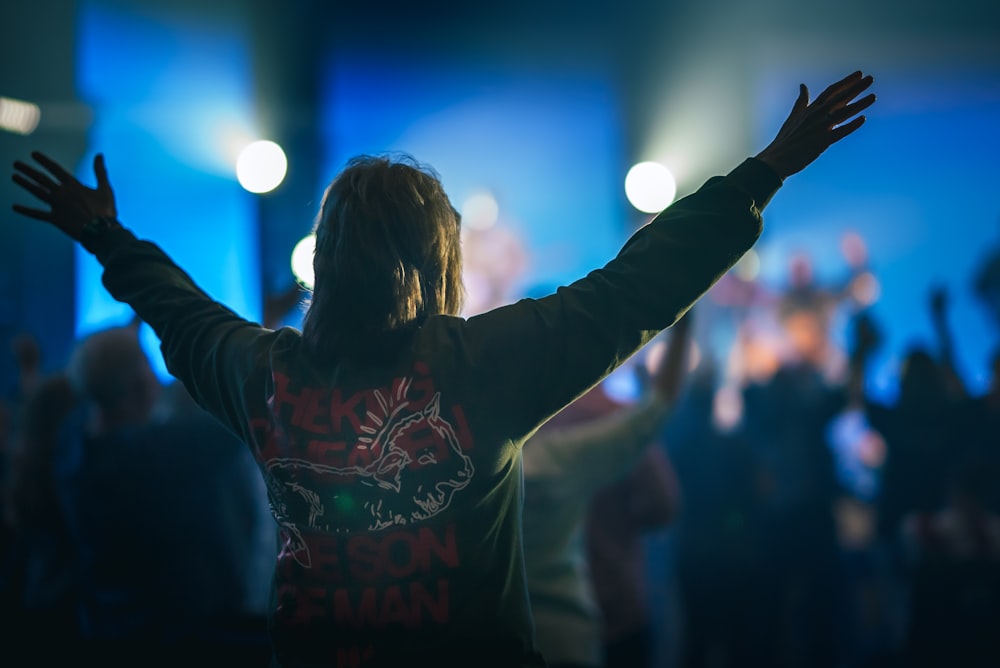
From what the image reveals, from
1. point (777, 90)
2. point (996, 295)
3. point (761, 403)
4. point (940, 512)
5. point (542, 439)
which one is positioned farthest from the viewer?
point (777, 90)

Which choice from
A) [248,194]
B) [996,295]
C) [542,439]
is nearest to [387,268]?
[542,439]

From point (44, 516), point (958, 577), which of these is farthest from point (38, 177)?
point (958, 577)

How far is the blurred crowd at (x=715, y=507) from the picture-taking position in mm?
1852

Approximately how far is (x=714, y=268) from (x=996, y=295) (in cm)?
397

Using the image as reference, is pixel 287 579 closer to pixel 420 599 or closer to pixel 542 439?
pixel 420 599

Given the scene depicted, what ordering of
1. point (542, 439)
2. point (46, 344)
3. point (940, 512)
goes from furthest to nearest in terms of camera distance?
1. point (46, 344)
2. point (940, 512)
3. point (542, 439)

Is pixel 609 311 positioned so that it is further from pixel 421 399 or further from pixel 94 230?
pixel 94 230

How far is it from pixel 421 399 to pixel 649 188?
8.28 feet

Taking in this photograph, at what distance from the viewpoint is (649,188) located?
321 cm

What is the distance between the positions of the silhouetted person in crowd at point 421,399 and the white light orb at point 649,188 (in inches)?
87.6

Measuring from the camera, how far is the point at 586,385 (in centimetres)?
88

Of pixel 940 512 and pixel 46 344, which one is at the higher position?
pixel 46 344

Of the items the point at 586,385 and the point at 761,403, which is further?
the point at 761,403

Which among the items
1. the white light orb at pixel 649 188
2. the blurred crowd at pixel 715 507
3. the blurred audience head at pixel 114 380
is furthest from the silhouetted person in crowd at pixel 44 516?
the white light orb at pixel 649 188
